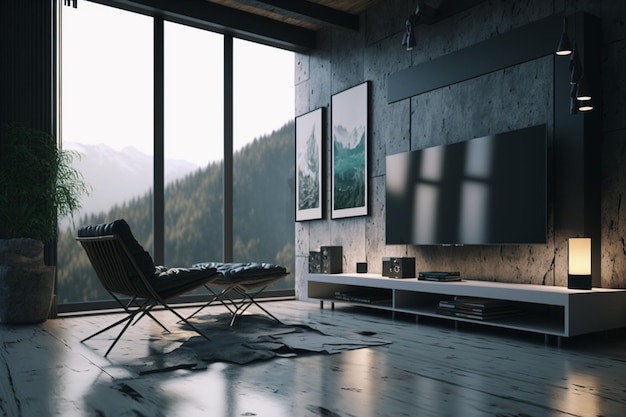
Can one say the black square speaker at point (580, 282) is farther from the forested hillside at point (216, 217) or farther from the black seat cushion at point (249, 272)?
the forested hillside at point (216, 217)

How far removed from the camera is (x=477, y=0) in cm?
468

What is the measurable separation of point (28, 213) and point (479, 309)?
142 inches

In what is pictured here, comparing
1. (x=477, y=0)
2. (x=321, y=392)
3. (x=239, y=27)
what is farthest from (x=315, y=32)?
(x=321, y=392)

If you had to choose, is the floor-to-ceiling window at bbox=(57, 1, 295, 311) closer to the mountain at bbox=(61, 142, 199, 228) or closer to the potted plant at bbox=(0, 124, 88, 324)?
the mountain at bbox=(61, 142, 199, 228)

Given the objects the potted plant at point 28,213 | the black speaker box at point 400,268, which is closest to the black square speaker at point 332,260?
the black speaker box at point 400,268

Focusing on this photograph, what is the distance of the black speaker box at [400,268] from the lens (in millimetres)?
4828

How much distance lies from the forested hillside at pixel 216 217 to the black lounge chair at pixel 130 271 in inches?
76.2

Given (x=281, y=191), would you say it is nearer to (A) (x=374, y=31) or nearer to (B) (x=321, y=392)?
(A) (x=374, y=31)

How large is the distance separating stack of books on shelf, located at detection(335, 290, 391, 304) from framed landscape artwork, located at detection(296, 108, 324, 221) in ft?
3.94

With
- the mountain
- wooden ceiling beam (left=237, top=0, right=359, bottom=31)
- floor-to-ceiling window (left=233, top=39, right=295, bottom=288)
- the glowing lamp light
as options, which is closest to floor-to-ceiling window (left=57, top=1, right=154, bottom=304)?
the mountain

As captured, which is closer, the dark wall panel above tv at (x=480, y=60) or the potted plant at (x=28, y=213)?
the dark wall panel above tv at (x=480, y=60)

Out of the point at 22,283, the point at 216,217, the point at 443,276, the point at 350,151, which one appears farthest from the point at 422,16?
the point at 22,283

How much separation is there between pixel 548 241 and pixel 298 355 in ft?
6.85

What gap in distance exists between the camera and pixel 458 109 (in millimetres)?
4805
